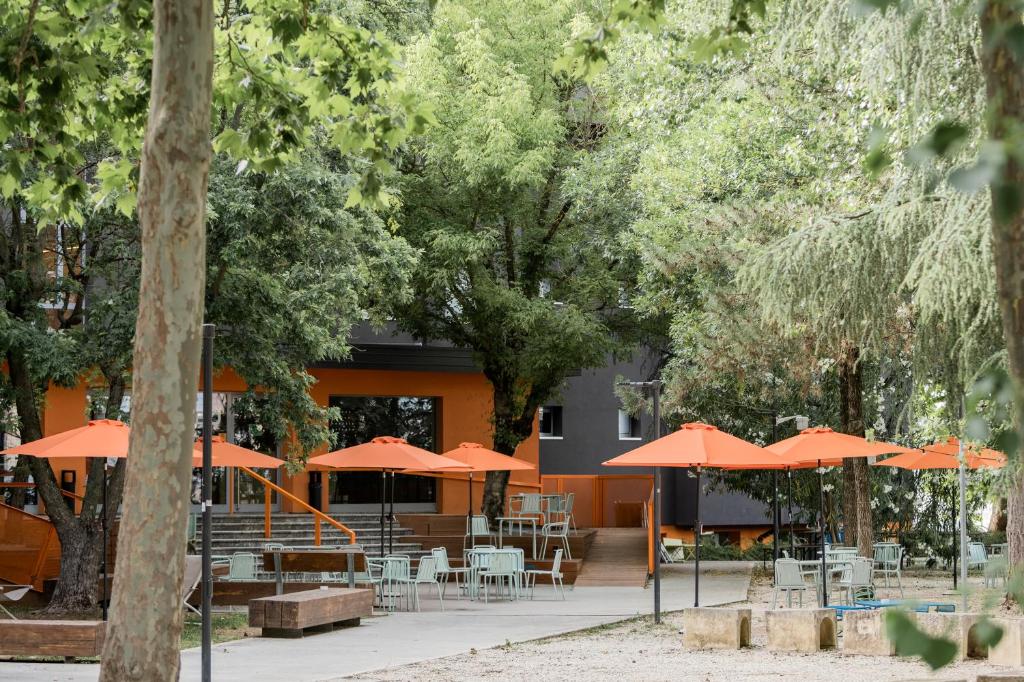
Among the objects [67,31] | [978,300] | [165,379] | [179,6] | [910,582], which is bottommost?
[910,582]

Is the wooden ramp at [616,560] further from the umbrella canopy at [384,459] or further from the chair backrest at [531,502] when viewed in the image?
the umbrella canopy at [384,459]

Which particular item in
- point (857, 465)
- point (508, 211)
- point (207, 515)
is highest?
point (508, 211)

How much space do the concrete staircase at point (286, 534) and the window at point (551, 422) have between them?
8.51 m

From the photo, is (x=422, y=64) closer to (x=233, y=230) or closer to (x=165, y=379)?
(x=233, y=230)

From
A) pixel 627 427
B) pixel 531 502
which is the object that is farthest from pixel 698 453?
pixel 627 427

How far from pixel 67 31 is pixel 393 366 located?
→ 21.7 meters

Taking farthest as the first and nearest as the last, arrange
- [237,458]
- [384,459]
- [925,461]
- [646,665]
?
1. [925,461]
2. [384,459]
3. [237,458]
4. [646,665]

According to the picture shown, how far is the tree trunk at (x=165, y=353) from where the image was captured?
19.7 ft

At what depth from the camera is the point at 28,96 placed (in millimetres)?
9883

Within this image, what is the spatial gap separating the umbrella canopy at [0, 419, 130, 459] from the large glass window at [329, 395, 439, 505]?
1480 cm

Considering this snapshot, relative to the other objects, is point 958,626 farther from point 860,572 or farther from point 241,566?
point 241,566

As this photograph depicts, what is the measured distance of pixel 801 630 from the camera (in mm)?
13297

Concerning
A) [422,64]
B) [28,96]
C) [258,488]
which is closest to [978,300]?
[28,96]

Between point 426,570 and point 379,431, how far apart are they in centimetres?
1313
